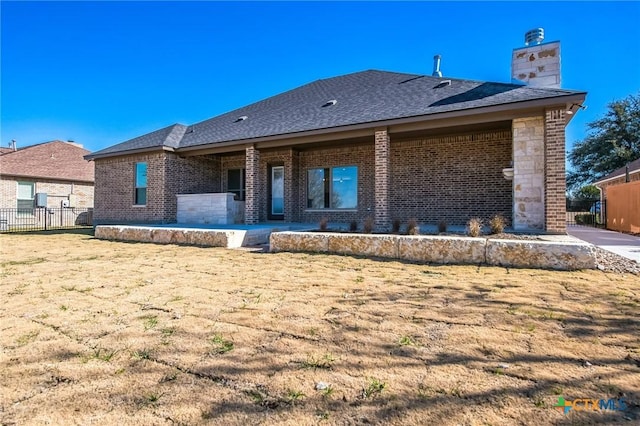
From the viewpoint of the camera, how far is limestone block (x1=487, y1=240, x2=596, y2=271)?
5.13 meters

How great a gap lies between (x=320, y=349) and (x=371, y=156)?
10530mm

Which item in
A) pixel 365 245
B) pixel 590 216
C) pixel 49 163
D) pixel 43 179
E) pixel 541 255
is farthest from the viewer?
pixel 49 163

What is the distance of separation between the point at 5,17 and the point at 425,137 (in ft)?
48.3

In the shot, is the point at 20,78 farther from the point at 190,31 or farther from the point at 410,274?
the point at 410,274

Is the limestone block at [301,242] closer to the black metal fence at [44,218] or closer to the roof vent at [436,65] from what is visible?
the roof vent at [436,65]

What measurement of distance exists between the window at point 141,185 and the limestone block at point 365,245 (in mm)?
10513

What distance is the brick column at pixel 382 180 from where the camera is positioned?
31.2ft

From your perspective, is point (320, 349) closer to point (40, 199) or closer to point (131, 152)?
point (131, 152)

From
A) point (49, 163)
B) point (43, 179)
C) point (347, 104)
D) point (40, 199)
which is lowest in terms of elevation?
point (40, 199)

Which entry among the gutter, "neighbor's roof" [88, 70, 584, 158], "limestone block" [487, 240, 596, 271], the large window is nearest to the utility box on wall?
the gutter

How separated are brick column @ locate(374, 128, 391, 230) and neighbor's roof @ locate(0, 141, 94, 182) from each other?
21535mm

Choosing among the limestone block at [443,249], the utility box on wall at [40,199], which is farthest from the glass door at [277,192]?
the utility box on wall at [40,199]

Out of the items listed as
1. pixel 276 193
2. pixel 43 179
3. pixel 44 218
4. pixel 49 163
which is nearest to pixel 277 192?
pixel 276 193

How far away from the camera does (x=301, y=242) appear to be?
283 inches
